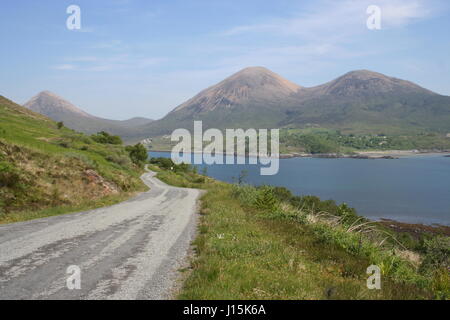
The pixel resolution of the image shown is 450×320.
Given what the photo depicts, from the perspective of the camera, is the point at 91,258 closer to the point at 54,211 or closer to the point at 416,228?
the point at 54,211

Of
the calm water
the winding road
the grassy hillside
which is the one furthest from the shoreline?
the winding road

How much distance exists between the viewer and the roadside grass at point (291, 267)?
7.99 meters

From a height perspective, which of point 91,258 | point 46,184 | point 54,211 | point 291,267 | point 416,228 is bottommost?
point 416,228

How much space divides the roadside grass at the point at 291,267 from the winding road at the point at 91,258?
982 millimetres

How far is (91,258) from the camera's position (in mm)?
11102

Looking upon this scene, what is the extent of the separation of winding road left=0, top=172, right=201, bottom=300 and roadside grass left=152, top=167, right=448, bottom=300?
0.98m

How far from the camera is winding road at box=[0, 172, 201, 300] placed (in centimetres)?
820

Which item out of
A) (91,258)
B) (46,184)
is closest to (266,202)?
(91,258)

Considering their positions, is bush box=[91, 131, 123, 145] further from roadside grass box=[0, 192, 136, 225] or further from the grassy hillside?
roadside grass box=[0, 192, 136, 225]

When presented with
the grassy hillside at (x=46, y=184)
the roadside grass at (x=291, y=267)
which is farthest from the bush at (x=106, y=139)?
the roadside grass at (x=291, y=267)

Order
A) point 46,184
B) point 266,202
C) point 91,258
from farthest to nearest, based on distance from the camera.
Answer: point 46,184
point 266,202
point 91,258

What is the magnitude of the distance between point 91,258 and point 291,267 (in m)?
6.11

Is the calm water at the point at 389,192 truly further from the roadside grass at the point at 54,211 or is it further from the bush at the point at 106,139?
the roadside grass at the point at 54,211
